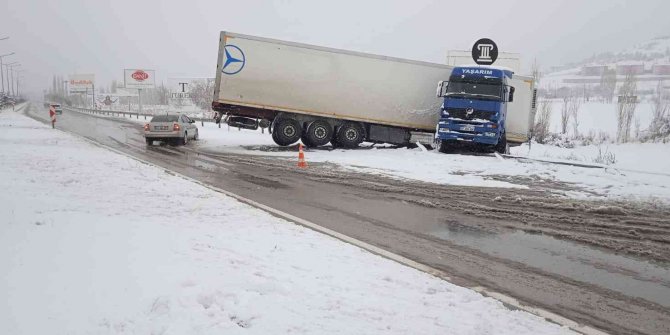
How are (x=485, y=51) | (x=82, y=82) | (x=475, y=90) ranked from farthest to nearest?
(x=82, y=82) → (x=485, y=51) → (x=475, y=90)

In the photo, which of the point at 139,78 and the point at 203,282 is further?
the point at 139,78

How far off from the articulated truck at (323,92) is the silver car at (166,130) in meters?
3.08

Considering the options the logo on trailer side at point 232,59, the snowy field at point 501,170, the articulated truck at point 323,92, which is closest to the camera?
the snowy field at point 501,170

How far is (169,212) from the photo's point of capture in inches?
270

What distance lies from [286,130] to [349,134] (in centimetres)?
275

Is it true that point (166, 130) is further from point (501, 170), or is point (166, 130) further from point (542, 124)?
point (542, 124)

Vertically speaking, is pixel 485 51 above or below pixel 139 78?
below

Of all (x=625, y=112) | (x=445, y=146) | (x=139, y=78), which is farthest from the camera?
(x=139, y=78)

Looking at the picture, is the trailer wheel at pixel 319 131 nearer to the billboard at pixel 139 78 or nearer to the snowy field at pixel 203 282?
the snowy field at pixel 203 282

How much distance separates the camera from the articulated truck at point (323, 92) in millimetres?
18406

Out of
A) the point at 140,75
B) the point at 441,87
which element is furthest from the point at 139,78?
the point at 441,87

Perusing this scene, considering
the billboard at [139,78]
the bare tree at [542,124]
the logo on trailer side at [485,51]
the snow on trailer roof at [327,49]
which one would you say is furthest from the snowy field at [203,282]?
the billboard at [139,78]

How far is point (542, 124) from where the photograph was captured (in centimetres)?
2897

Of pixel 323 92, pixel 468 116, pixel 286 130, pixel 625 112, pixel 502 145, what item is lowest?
pixel 502 145
